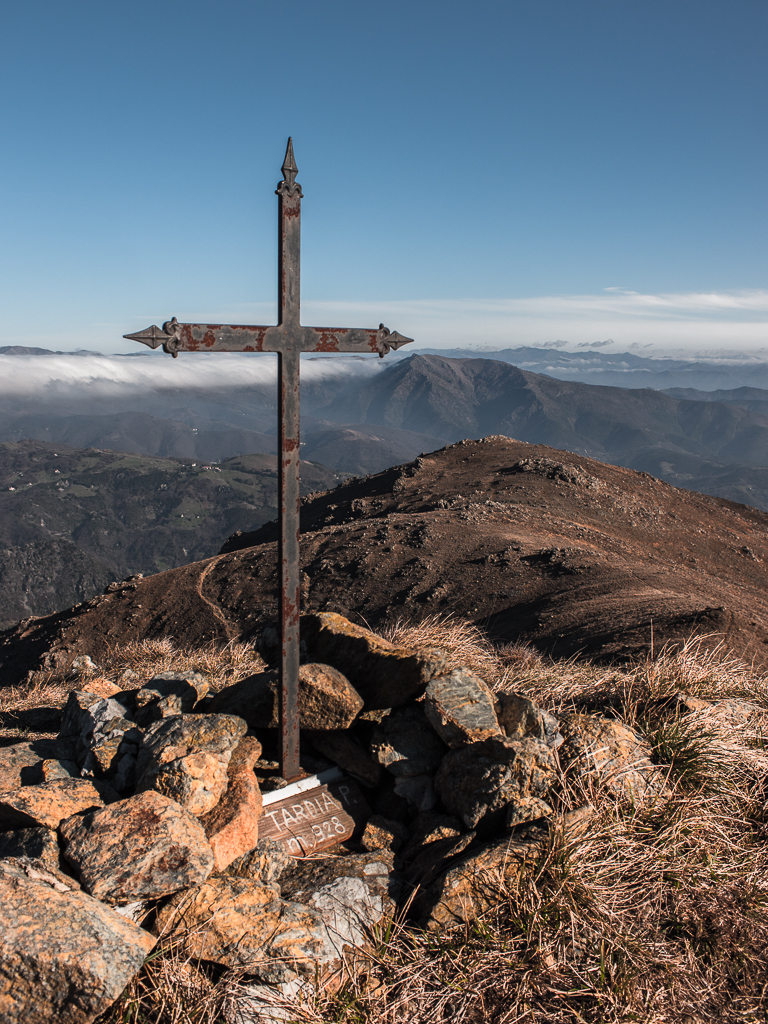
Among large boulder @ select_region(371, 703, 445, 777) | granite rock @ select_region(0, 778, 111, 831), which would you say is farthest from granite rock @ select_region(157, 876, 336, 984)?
large boulder @ select_region(371, 703, 445, 777)

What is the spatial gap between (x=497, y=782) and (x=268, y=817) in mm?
1478

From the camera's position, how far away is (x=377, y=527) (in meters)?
22.1

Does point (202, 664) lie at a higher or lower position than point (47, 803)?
lower

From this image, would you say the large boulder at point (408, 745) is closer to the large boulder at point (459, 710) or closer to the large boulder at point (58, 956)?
the large boulder at point (459, 710)

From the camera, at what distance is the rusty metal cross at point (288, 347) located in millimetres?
4184

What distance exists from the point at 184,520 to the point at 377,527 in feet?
531

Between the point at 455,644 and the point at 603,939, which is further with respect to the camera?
the point at 455,644

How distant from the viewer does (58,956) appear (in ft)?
8.86

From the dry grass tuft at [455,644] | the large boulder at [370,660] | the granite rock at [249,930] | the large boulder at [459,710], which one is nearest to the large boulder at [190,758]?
the granite rock at [249,930]

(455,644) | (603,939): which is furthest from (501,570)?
(603,939)

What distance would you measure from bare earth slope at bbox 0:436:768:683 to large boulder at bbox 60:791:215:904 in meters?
8.42

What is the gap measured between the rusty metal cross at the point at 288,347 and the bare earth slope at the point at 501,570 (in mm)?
7341

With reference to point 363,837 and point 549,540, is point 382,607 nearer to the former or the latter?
point 549,540

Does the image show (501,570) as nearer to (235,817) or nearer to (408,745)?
(408,745)
